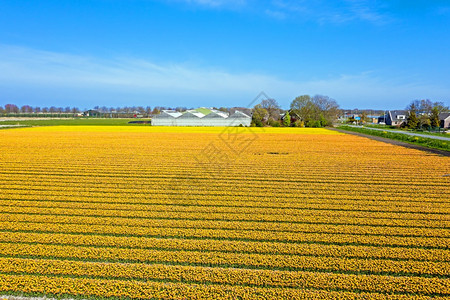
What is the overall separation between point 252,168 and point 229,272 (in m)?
12.2

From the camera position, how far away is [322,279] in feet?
19.6

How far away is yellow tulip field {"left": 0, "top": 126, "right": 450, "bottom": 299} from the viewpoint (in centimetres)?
579

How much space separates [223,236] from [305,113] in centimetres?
8312

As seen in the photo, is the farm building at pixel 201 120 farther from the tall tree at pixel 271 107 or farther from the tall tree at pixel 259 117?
the tall tree at pixel 271 107

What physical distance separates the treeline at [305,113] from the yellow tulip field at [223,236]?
65.0 m

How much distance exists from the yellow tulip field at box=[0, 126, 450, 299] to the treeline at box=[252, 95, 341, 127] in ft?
213

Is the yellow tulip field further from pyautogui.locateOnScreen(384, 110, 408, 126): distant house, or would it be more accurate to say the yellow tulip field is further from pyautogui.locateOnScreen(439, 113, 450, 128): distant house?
pyautogui.locateOnScreen(384, 110, 408, 126): distant house

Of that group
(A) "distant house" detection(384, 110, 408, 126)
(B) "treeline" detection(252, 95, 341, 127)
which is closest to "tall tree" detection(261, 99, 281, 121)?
(B) "treeline" detection(252, 95, 341, 127)

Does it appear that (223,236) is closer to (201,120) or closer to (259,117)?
(201,120)

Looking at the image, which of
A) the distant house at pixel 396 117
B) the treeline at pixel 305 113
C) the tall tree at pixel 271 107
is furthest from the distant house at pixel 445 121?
the tall tree at pixel 271 107

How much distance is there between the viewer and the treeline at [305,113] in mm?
79312

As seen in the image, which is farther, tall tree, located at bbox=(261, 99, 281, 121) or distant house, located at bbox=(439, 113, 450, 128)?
tall tree, located at bbox=(261, 99, 281, 121)

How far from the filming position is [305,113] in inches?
3383

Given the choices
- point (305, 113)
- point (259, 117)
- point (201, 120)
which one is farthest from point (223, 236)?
point (305, 113)
